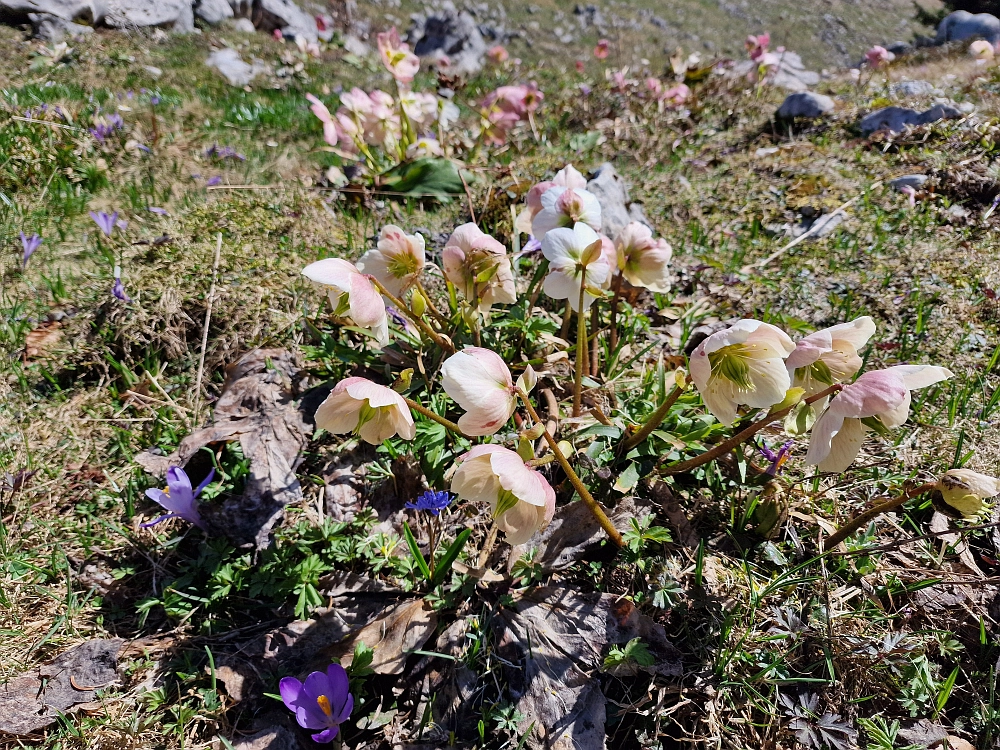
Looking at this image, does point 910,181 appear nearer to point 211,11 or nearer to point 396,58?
point 396,58

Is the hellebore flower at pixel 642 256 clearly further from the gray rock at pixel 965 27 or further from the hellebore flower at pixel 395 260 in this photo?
the gray rock at pixel 965 27

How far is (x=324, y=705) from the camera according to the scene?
4.63ft

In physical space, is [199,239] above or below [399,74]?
below

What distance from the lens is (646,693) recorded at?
147 cm

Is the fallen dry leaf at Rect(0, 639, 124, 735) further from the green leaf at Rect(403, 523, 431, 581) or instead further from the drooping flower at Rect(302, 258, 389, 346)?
the drooping flower at Rect(302, 258, 389, 346)

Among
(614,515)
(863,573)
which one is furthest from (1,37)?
(863,573)

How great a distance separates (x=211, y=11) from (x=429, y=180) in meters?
11.8

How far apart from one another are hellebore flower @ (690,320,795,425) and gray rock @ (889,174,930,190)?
309 centimetres

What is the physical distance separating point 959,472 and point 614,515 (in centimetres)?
84

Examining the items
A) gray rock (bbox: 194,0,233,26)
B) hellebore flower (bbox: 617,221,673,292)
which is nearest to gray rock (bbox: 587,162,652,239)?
hellebore flower (bbox: 617,221,673,292)

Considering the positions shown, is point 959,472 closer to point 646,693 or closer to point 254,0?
point 646,693

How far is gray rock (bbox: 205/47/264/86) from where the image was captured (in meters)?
7.79

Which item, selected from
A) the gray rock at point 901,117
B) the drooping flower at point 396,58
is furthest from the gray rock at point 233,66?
the gray rock at point 901,117

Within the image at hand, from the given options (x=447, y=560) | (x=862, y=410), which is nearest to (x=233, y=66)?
(x=447, y=560)
